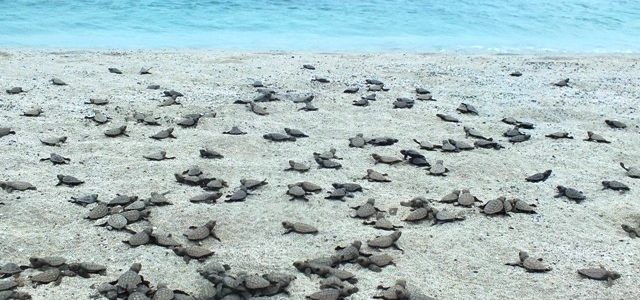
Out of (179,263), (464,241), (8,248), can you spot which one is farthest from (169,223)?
(464,241)

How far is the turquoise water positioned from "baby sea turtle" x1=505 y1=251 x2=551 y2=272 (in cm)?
796

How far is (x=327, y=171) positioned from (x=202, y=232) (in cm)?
137

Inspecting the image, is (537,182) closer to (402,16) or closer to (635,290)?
(635,290)

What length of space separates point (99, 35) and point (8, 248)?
8749 mm

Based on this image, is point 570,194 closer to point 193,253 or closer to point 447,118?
point 447,118

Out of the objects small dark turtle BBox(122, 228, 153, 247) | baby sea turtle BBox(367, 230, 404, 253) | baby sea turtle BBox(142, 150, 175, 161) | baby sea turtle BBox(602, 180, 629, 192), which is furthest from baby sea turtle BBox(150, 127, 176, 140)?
baby sea turtle BBox(602, 180, 629, 192)

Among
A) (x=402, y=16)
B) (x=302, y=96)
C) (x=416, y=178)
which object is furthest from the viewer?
(x=402, y=16)

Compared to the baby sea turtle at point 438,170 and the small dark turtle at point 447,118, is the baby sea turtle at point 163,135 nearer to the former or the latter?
the baby sea turtle at point 438,170

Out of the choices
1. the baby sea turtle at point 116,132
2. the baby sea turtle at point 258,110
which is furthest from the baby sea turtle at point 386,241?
the baby sea turtle at point 258,110

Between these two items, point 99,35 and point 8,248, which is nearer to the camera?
point 8,248

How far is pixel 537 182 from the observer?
17.4ft

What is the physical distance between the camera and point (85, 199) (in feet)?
15.1

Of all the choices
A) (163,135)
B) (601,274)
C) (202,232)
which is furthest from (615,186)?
(163,135)

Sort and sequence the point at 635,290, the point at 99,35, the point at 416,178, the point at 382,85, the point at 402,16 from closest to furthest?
1. the point at 635,290
2. the point at 416,178
3. the point at 382,85
4. the point at 99,35
5. the point at 402,16
